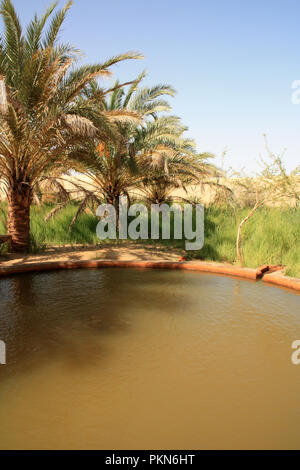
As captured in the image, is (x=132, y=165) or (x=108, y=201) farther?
(x=108, y=201)

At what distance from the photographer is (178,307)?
4215mm

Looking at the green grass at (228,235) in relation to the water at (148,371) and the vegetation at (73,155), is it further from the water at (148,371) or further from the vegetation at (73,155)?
the water at (148,371)

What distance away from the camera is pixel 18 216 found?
7.56 m

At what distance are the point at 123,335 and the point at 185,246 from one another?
5315 mm

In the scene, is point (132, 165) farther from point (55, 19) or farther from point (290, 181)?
point (290, 181)

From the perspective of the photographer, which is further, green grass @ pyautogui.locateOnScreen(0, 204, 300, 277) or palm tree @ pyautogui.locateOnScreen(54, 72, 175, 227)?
palm tree @ pyautogui.locateOnScreen(54, 72, 175, 227)

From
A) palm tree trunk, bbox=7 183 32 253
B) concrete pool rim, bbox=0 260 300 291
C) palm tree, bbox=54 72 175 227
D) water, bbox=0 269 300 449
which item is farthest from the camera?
palm tree, bbox=54 72 175 227

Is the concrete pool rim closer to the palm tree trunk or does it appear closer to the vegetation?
the vegetation

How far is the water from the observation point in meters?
1.95

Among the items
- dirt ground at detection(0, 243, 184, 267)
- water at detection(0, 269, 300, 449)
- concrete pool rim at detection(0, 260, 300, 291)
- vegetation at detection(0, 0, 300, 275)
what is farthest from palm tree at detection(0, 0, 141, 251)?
water at detection(0, 269, 300, 449)

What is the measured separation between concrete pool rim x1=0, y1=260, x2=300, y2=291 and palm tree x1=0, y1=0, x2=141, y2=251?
193 centimetres

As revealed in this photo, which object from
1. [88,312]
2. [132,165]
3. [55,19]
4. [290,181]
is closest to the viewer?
[88,312]

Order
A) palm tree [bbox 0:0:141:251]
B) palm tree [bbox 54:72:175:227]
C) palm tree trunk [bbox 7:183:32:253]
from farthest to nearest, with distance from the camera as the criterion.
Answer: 1. palm tree [bbox 54:72:175:227]
2. palm tree trunk [bbox 7:183:32:253]
3. palm tree [bbox 0:0:141:251]

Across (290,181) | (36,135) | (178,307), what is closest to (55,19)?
(36,135)
